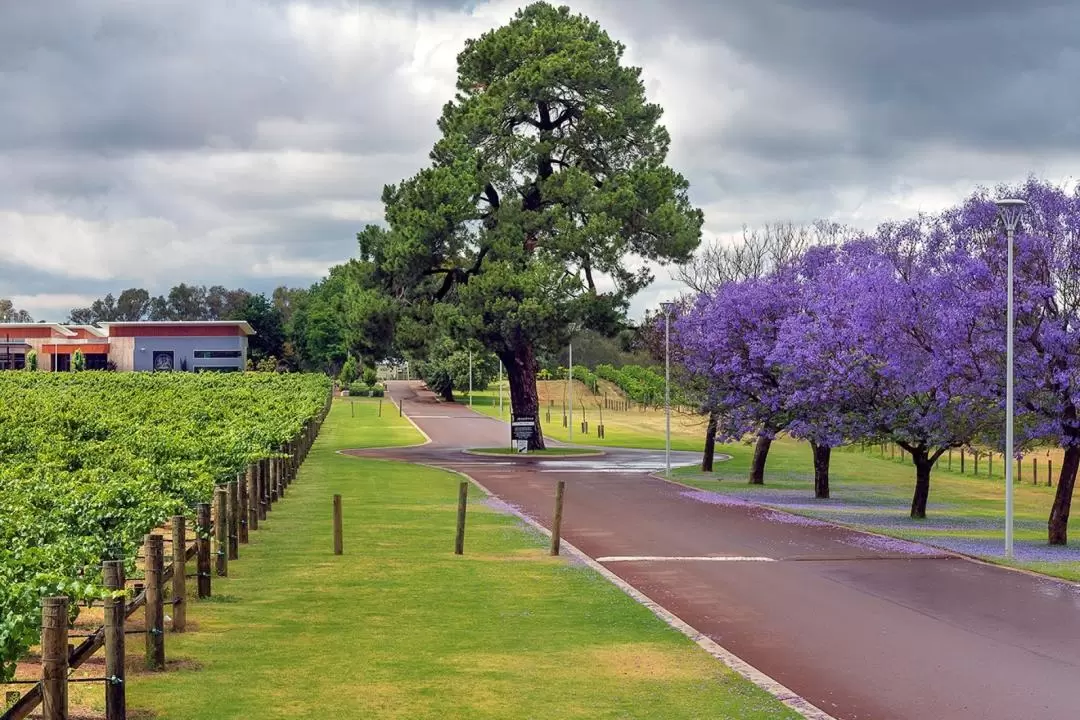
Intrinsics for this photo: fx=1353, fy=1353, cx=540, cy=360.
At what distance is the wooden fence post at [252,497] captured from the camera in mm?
27492

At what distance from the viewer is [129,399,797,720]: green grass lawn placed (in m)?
13.6

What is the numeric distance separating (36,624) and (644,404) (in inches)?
4585

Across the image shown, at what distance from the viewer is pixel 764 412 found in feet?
142

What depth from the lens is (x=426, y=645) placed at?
1650cm

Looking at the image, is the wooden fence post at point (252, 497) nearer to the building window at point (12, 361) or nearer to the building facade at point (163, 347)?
the building facade at point (163, 347)

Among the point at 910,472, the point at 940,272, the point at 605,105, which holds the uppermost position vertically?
the point at 605,105

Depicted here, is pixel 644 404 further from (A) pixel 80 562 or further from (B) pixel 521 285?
(A) pixel 80 562

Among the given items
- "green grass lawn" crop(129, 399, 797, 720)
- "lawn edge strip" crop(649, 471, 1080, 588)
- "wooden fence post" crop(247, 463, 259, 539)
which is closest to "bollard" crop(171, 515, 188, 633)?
"green grass lawn" crop(129, 399, 797, 720)

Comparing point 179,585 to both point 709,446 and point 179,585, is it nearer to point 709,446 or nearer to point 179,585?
point 179,585

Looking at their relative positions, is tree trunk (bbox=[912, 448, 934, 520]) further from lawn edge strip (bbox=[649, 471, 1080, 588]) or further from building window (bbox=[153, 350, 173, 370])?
building window (bbox=[153, 350, 173, 370])

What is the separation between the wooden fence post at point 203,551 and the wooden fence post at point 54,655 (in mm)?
8401

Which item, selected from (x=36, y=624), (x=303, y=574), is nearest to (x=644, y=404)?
(x=303, y=574)

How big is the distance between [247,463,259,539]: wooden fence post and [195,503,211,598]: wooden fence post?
7.83 metres

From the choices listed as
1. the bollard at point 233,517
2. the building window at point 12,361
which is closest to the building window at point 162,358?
the building window at point 12,361
